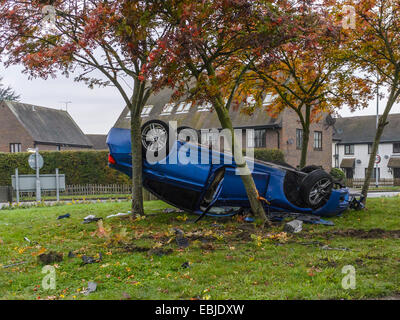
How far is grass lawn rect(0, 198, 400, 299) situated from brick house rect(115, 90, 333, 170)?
23.2 meters

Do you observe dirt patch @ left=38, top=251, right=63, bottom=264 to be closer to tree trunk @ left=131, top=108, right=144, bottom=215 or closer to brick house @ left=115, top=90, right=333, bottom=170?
tree trunk @ left=131, top=108, right=144, bottom=215

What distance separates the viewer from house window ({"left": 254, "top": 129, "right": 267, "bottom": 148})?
34.5m

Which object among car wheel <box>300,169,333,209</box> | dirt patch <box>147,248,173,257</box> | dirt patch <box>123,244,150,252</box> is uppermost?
car wheel <box>300,169,333,209</box>

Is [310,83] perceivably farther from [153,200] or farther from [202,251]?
[202,251]

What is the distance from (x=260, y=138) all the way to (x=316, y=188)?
25382mm

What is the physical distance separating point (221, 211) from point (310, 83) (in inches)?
285

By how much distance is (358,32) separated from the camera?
1208 centimetres

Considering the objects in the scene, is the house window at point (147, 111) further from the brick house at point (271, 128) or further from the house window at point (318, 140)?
the house window at point (318, 140)

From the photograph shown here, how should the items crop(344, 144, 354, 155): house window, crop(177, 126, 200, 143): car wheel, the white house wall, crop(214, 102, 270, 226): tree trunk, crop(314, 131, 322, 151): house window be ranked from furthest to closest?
crop(344, 144, 354, 155): house window < the white house wall < crop(314, 131, 322, 151): house window < crop(177, 126, 200, 143): car wheel < crop(214, 102, 270, 226): tree trunk

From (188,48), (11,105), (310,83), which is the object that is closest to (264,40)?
(188,48)

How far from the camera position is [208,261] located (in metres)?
6.18

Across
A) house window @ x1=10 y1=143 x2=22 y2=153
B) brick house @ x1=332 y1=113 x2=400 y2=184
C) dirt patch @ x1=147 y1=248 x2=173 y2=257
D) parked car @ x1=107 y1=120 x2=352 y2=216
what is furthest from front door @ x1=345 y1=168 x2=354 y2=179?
dirt patch @ x1=147 y1=248 x2=173 y2=257

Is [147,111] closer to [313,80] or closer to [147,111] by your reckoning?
[147,111]

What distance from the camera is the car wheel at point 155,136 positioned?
9.53 metres
